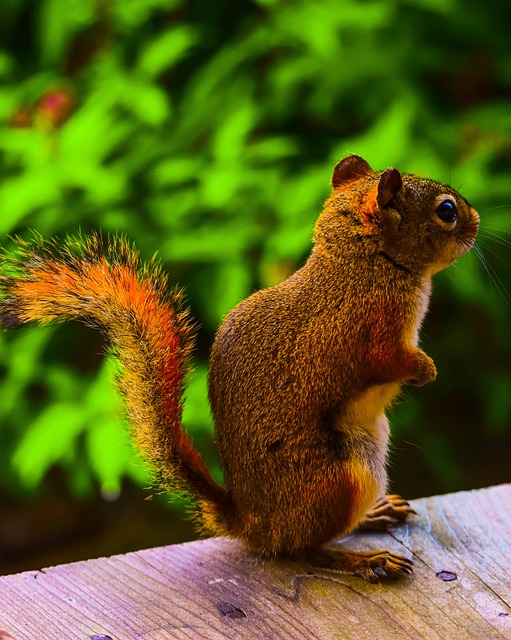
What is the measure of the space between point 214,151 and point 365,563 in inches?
52.6

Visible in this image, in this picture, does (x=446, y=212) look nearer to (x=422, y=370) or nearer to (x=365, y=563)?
(x=422, y=370)

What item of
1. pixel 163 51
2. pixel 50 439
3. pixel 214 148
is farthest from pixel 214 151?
pixel 50 439

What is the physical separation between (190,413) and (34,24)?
4.46 ft

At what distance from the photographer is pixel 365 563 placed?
127 cm

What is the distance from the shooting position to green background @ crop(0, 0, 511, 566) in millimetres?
2311

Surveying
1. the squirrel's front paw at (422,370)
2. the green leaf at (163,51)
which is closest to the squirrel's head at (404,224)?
the squirrel's front paw at (422,370)

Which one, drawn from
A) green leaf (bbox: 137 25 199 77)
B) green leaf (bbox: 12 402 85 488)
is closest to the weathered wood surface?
green leaf (bbox: 12 402 85 488)

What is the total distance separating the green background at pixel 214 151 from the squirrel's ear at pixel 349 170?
2.36ft

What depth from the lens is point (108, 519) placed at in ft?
10.8

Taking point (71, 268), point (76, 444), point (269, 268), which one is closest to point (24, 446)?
point (76, 444)

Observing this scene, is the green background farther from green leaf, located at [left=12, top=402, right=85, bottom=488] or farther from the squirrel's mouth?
the squirrel's mouth

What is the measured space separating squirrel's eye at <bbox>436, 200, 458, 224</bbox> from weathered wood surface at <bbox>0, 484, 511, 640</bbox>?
441 mm

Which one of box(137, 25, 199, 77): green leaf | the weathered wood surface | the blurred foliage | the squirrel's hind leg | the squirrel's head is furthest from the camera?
box(137, 25, 199, 77): green leaf

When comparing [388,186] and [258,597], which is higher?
[388,186]
